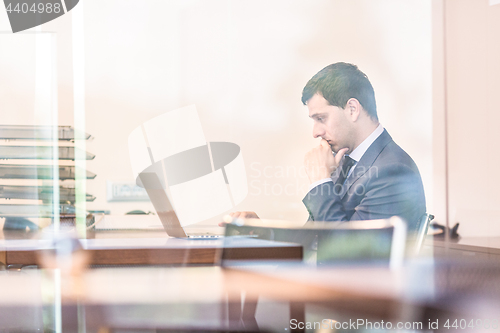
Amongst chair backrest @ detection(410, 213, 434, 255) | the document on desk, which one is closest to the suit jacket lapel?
chair backrest @ detection(410, 213, 434, 255)

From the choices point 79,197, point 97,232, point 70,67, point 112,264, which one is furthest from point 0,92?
point 112,264

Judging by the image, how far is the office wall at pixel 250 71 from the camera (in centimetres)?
193

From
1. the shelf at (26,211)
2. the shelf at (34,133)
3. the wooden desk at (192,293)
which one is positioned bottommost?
the wooden desk at (192,293)

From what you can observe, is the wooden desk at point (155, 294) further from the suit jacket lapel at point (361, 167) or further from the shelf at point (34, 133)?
the shelf at point (34, 133)

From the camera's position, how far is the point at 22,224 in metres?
1.89

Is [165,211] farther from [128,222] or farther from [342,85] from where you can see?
[342,85]

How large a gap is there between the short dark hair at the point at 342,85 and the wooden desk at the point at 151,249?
73cm

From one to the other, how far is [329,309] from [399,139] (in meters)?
0.85

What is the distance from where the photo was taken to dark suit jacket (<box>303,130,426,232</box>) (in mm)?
1875

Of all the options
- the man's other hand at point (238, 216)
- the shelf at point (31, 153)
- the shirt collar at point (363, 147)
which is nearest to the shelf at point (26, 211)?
the shelf at point (31, 153)

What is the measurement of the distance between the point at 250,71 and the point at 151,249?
0.93 meters

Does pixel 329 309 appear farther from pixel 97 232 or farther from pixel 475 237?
pixel 97 232

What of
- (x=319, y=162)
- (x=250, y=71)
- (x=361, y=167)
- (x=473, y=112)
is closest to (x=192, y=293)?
(x=319, y=162)

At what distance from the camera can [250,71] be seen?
2029 millimetres
